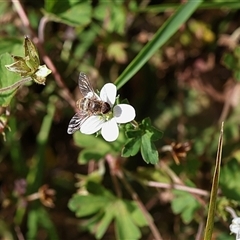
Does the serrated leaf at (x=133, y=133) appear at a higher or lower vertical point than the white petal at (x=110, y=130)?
lower

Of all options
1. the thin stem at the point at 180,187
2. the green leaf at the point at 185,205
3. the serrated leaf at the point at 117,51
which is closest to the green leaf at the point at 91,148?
the thin stem at the point at 180,187

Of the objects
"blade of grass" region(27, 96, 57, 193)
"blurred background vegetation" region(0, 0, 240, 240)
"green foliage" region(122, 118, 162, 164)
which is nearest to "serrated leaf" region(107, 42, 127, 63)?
"blurred background vegetation" region(0, 0, 240, 240)

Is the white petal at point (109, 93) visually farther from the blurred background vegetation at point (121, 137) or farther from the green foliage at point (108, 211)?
the green foliage at point (108, 211)

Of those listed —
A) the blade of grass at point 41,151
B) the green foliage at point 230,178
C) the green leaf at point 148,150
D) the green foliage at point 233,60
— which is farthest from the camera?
the blade of grass at point 41,151

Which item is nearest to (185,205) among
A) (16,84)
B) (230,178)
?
(230,178)

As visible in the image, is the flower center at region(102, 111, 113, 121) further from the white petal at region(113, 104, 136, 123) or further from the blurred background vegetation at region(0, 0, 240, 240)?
the blurred background vegetation at region(0, 0, 240, 240)

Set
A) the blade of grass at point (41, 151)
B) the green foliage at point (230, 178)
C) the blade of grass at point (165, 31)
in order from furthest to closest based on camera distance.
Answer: the blade of grass at point (41, 151), the green foliage at point (230, 178), the blade of grass at point (165, 31)
